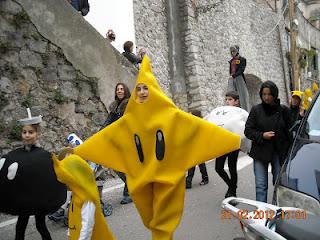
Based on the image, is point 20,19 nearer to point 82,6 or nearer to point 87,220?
point 82,6

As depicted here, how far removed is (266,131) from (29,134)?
2.51m

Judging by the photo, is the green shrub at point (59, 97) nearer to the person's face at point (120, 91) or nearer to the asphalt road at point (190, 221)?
the asphalt road at point (190, 221)

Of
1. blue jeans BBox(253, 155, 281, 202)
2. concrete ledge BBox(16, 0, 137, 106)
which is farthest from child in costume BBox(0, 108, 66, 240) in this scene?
concrete ledge BBox(16, 0, 137, 106)

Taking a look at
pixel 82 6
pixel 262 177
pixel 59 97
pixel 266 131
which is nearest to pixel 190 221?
pixel 262 177

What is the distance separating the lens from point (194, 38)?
39.7 ft

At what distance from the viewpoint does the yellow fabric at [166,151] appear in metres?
2.77

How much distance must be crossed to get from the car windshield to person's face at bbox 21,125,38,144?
2356mm

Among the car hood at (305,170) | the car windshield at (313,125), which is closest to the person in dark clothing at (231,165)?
the car windshield at (313,125)

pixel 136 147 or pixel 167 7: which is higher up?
pixel 167 7

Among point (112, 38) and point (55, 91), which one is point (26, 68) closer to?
point (55, 91)

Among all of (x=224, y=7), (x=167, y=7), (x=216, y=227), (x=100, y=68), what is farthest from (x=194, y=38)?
(x=216, y=227)

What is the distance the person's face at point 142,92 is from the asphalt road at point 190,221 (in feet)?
5.63

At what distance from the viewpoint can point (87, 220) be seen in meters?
2.80

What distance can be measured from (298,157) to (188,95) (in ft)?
31.3
